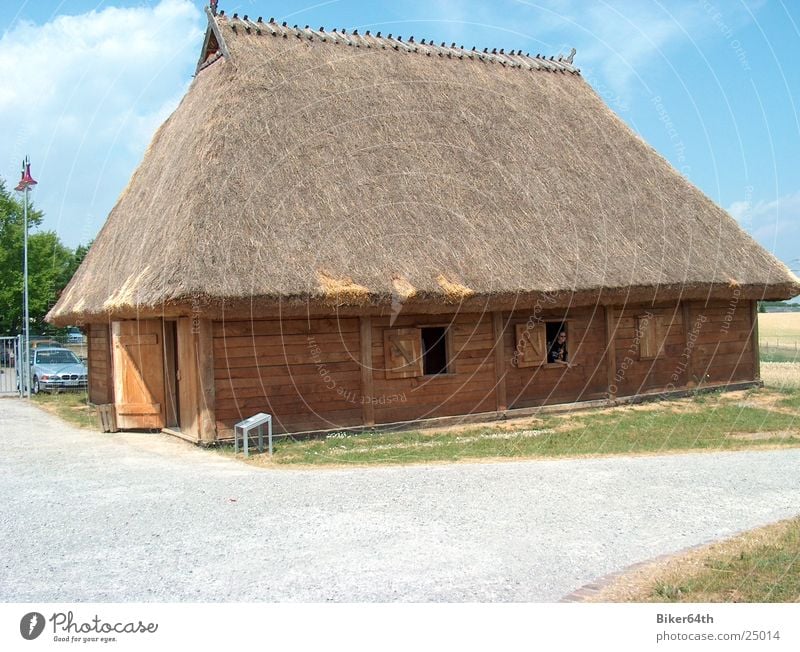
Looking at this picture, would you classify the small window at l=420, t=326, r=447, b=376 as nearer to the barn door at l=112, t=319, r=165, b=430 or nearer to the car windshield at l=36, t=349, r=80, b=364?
the barn door at l=112, t=319, r=165, b=430

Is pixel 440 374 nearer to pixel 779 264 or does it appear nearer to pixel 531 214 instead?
pixel 531 214

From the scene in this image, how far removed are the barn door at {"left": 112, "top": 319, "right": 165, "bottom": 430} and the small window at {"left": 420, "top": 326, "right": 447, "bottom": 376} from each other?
5021 mm

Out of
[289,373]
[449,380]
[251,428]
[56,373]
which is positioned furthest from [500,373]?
[56,373]

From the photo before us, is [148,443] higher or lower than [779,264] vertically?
lower

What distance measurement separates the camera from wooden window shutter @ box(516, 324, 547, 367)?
17.1 metres

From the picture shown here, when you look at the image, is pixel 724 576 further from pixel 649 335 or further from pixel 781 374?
pixel 781 374

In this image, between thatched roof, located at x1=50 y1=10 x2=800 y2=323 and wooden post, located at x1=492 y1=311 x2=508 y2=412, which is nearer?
thatched roof, located at x1=50 y1=10 x2=800 y2=323

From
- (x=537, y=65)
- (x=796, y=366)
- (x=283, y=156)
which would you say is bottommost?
(x=796, y=366)

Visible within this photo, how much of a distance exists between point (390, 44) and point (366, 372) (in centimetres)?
919

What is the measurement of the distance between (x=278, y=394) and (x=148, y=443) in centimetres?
234

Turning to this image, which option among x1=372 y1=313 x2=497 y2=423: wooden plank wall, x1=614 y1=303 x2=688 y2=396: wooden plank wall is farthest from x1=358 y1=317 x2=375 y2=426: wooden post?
x1=614 y1=303 x2=688 y2=396: wooden plank wall

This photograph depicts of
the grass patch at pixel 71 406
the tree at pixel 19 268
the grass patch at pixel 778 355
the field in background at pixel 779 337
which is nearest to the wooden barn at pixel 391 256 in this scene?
the grass patch at pixel 71 406
